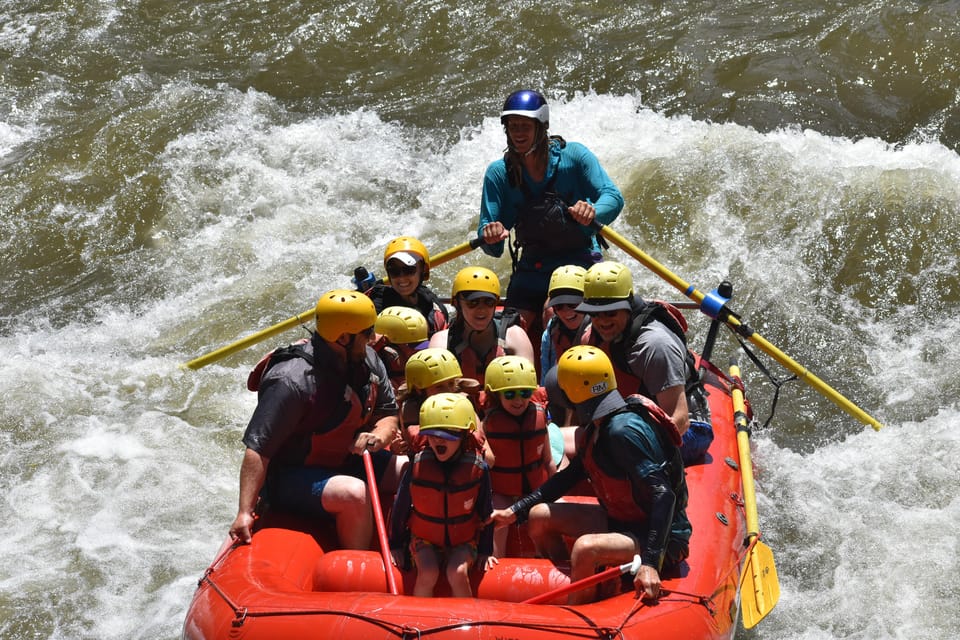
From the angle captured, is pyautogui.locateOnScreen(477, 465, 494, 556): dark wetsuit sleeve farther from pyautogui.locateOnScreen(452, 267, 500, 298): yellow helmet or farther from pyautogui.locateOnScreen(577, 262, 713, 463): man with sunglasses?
pyautogui.locateOnScreen(452, 267, 500, 298): yellow helmet

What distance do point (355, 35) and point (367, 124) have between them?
1.49 meters

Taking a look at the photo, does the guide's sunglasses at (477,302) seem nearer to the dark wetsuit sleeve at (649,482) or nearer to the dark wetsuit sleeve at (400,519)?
the dark wetsuit sleeve at (400,519)

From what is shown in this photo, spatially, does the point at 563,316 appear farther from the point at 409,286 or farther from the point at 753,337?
the point at 753,337

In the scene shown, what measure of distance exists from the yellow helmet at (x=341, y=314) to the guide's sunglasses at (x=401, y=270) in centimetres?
100

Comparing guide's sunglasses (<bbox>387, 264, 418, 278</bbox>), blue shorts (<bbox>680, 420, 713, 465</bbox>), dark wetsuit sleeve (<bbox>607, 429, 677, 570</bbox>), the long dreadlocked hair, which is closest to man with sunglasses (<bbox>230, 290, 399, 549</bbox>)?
guide's sunglasses (<bbox>387, 264, 418, 278</bbox>)

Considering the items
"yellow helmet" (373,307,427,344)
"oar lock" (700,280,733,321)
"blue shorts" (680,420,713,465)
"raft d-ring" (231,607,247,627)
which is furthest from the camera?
"oar lock" (700,280,733,321)

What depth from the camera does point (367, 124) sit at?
1091 cm

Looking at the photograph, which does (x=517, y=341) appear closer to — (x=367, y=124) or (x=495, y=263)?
(x=495, y=263)

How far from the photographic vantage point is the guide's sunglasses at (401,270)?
229 inches

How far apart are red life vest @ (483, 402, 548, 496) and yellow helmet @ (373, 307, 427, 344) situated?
98cm

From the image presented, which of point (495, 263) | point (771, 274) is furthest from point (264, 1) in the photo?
point (771, 274)

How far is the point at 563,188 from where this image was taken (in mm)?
6047

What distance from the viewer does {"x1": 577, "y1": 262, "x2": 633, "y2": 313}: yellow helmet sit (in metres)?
4.93

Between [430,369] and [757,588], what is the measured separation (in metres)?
1.74
